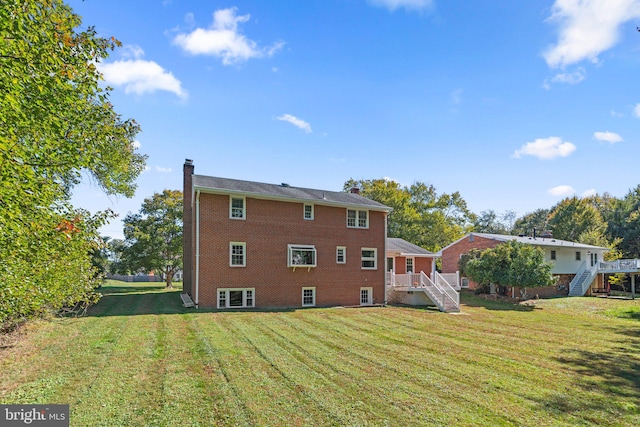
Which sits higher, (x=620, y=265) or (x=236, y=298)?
(x=620, y=265)

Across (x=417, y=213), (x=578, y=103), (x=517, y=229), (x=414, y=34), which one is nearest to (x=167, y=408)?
(x=414, y=34)

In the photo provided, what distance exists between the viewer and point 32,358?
7562 millimetres

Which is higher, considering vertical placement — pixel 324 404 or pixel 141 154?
pixel 141 154

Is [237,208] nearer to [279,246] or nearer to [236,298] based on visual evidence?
[279,246]

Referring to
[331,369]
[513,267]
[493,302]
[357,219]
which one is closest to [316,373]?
[331,369]

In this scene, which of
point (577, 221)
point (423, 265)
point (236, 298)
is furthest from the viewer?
point (577, 221)

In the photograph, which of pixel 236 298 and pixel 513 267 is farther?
pixel 513 267

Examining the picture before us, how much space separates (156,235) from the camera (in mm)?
32031

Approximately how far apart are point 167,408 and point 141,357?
3.16m

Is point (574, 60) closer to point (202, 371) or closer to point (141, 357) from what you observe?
point (202, 371)

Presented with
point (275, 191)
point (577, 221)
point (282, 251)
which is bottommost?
point (282, 251)

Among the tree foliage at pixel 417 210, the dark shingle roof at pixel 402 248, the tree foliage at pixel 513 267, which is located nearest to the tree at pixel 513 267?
the tree foliage at pixel 513 267

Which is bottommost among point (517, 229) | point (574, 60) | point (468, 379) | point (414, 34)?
point (468, 379)

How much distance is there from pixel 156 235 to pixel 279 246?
1885cm
